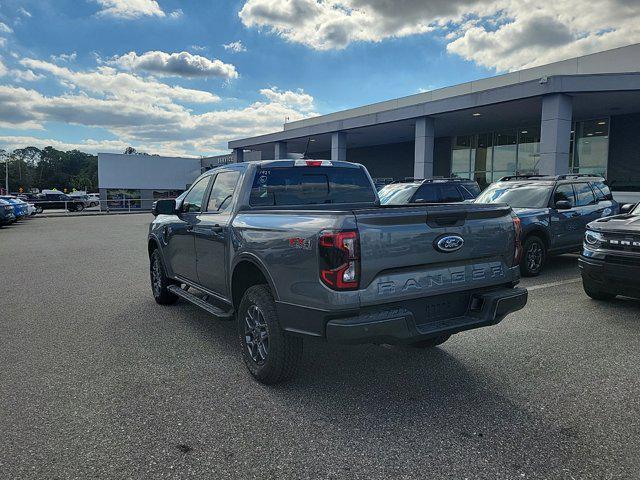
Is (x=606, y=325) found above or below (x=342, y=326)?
below

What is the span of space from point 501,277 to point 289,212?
72.1 inches

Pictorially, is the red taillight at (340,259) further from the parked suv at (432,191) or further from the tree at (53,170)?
Answer: the tree at (53,170)

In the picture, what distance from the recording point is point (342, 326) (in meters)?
3.24

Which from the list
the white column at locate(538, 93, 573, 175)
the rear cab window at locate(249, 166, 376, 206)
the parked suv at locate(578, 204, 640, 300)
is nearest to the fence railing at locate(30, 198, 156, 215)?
the white column at locate(538, 93, 573, 175)

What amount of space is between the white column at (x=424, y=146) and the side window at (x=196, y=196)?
17481mm

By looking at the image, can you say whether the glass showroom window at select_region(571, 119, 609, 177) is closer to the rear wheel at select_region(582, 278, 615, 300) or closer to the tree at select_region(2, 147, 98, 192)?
the rear wheel at select_region(582, 278, 615, 300)

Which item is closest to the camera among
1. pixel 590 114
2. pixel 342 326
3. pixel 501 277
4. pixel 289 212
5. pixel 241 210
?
pixel 342 326

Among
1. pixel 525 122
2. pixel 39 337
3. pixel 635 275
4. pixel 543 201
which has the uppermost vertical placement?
pixel 525 122

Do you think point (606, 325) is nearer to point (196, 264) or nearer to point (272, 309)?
point (272, 309)

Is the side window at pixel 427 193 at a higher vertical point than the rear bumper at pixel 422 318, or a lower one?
higher

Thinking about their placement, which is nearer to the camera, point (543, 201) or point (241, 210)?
point (241, 210)

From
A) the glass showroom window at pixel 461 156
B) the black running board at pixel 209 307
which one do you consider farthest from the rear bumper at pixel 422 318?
the glass showroom window at pixel 461 156

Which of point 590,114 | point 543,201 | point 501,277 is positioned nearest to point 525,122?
point 590,114

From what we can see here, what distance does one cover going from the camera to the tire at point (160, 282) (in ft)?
21.6
